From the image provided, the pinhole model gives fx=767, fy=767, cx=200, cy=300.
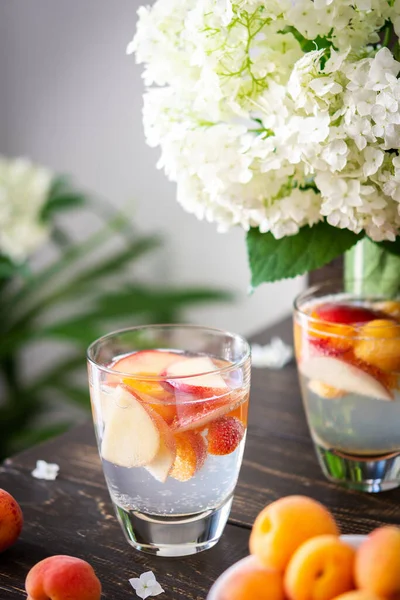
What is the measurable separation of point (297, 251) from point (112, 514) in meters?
0.27

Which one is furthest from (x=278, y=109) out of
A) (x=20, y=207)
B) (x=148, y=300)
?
(x=148, y=300)

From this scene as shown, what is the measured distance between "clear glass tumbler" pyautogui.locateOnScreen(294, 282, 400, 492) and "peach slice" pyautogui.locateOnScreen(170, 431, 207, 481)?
0.16 m

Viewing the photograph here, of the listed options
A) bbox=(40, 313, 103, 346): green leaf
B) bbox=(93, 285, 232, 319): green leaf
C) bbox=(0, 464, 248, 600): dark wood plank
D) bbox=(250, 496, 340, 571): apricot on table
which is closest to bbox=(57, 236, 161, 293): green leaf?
bbox=(93, 285, 232, 319): green leaf

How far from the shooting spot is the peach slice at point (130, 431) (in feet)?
1.73

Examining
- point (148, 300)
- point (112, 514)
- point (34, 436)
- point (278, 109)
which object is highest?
point (278, 109)

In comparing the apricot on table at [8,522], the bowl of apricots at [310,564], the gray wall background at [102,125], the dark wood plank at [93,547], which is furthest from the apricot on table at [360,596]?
the gray wall background at [102,125]

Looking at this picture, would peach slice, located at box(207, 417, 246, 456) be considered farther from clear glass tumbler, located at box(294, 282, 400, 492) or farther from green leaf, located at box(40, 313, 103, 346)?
green leaf, located at box(40, 313, 103, 346)

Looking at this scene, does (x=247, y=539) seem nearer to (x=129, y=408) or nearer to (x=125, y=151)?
(x=129, y=408)

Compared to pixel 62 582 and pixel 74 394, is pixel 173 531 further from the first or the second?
pixel 74 394

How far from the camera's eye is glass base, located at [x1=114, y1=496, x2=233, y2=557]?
57 cm

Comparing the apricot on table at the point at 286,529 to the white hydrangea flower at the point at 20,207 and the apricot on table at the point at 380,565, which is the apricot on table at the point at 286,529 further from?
the white hydrangea flower at the point at 20,207

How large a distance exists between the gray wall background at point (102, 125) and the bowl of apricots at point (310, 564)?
162cm

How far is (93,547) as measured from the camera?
1.95 ft

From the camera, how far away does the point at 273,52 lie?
611 mm
